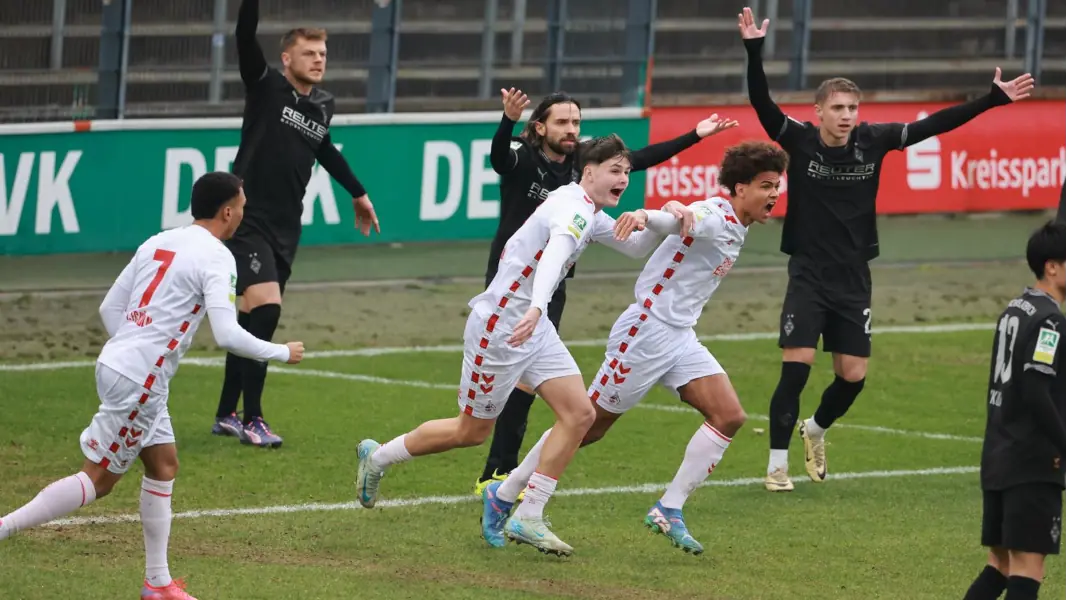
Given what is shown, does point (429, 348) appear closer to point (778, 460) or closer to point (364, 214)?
point (364, 214)

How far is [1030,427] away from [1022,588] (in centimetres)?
57

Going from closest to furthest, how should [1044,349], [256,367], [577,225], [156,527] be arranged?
[1044,349] < [156,527] < [577,225] < [256,367]

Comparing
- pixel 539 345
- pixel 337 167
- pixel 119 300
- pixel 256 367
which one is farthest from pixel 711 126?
pixel 119 300

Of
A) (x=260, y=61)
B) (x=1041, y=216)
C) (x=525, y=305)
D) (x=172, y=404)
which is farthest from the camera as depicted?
(x=1041, y=216)

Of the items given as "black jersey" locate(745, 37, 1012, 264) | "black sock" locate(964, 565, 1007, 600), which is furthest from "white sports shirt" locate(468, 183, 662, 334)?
"black sock" locate(964, 565, 1007, 600)

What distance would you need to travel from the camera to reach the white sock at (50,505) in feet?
22.9

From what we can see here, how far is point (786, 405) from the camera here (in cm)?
973

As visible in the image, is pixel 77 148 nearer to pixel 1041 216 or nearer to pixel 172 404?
pixel 172 404

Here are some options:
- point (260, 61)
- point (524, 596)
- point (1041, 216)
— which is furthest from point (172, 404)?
point (1041, 216)

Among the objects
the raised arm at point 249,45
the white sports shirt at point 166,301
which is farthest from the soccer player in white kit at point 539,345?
the raised arm at point 249,45

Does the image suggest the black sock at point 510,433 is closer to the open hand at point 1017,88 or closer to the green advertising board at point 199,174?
the open hand at point 1017,88

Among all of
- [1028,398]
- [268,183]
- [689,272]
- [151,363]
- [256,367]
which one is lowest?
[256,367]

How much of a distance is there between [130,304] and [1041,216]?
16.8m

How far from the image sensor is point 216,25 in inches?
699
